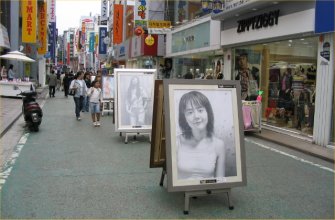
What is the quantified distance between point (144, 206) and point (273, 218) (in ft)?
5.12

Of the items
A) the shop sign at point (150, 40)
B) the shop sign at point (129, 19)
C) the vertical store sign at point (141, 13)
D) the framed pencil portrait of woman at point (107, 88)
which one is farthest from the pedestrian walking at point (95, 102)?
the shop sign at point (129, 19)

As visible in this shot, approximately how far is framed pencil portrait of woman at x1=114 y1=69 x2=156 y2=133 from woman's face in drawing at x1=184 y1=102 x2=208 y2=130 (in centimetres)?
507

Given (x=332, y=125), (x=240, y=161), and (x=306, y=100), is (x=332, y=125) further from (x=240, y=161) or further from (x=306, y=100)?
(x=240, y=161)

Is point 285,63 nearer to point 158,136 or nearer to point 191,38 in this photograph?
point 158,136

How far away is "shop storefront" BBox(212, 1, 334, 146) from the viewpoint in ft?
32.0

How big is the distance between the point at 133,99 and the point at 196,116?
5180 mm

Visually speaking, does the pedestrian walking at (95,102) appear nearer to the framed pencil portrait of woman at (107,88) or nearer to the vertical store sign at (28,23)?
the framed pencil portrait of woman at (107,88)

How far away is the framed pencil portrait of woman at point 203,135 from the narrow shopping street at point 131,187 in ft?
1.33

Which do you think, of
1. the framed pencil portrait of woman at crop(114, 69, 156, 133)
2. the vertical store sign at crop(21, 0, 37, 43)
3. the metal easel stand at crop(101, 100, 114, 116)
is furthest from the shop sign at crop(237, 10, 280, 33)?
the vertical store sign at crop(21, 0, 37, 43)

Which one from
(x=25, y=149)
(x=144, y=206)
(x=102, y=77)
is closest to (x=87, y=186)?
(x=144, y=206)

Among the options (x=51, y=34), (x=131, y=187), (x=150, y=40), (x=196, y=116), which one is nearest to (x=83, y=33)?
(x=51, y=34)

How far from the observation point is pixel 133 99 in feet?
32.9

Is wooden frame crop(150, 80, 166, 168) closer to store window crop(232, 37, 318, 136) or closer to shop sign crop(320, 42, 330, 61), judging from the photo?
shop sign crop(320, 42, 330, 61)

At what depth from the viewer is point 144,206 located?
5.12 metres
